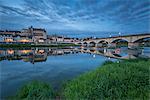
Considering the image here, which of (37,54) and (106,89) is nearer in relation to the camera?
(106,89)

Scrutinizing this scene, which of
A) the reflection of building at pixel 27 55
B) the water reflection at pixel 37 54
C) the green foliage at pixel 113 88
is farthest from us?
the water reflection at pixel 37 54

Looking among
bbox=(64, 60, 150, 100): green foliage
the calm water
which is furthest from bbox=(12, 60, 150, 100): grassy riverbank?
the calm water

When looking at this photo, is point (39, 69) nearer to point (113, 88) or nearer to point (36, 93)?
point (36, 93)

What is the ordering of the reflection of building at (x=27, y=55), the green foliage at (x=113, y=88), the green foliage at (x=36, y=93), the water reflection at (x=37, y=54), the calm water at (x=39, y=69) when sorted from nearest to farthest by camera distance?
the green foliage at (x=36, y=93) → the green foliage at (x=113, y=88) → the calm water at (x=39, y=69) → the reflection of building at (x=27, y=55) → the water reflection at (x=37, y=54)

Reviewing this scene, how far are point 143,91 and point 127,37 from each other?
60.1m

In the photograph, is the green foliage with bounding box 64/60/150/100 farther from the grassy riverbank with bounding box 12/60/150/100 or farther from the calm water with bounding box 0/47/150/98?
the calm water with bounding box 0/47/150/98

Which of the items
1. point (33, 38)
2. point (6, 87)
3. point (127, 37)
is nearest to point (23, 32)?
point (33, 38)

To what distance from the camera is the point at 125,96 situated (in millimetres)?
6457

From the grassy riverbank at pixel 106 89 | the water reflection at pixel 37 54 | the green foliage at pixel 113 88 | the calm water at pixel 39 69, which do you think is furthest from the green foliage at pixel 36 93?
the water reflection at pixel 37 54

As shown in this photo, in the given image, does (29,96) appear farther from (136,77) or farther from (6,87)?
(136,77)

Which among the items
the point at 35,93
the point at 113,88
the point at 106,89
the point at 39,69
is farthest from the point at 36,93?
the point at 39,69

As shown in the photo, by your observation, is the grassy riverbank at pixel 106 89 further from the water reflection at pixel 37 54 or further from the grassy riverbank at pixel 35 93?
the water reflection at pixel 37 54

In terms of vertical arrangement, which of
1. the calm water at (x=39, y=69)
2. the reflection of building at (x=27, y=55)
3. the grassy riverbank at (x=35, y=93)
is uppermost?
the reflection of building at (x=27, y=55)

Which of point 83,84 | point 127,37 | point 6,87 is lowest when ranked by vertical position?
point 6,87
